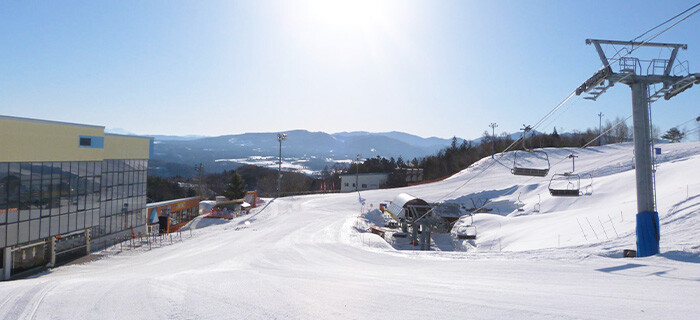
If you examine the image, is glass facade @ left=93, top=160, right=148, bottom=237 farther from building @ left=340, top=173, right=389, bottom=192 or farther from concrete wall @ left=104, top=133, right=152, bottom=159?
building @ left=340, top=173, right=389, bottom=192

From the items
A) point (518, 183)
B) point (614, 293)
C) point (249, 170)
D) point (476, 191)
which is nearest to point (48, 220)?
point (614, 293)

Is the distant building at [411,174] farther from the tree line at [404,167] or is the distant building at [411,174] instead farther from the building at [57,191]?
the building at [57,191]

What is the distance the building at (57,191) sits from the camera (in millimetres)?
19375

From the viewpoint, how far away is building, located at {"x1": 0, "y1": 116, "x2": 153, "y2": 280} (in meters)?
19.4

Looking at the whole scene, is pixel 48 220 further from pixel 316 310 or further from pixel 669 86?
pixel 669 86

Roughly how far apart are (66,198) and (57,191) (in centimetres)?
82

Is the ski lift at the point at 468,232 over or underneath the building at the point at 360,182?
underneath

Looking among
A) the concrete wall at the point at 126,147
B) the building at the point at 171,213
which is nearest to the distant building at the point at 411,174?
the building at the point at 171,213

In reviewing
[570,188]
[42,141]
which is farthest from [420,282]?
[570,188]

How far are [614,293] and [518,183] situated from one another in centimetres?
3772

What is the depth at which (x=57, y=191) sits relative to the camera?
22062 mm

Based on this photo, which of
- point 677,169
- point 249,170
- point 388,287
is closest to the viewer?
point 388,287

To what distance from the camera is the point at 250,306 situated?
247 inches

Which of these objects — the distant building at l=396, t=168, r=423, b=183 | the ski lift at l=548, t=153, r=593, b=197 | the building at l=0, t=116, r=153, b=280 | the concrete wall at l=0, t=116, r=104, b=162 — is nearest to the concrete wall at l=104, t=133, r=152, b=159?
the building at l=0, t=116, r=153, b=280
